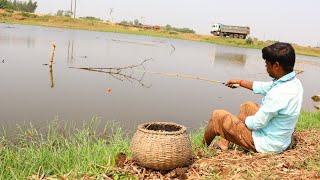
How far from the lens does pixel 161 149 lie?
395 centimetres

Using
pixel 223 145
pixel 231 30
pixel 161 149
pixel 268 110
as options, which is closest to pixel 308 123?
pixel 223 145

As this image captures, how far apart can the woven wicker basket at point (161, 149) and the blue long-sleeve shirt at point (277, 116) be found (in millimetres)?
869

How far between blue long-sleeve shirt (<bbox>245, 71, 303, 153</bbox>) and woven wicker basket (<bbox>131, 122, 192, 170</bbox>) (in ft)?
2.85

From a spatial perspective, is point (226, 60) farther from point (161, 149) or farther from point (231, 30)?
point (231, 30)

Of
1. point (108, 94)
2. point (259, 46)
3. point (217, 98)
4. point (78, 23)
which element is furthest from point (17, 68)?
point (78, 23)

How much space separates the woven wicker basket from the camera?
3.95 meters

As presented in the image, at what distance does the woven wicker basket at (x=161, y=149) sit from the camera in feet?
13.0

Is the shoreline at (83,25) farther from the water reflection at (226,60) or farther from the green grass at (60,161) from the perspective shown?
the green grass at (60,161)

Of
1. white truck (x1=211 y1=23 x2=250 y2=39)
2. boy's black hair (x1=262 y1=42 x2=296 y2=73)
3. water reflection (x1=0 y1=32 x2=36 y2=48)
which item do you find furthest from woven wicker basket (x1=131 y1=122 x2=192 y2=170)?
white truck (x1=211 y1=23 x2=250 y2=39)

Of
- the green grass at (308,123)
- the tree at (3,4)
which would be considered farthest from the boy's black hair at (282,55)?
the tree at (3,4)

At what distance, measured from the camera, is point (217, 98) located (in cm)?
1110

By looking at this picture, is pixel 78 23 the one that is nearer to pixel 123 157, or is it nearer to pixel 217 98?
pixel 217 98

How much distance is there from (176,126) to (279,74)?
1226mm

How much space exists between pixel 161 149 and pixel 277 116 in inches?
52.2
